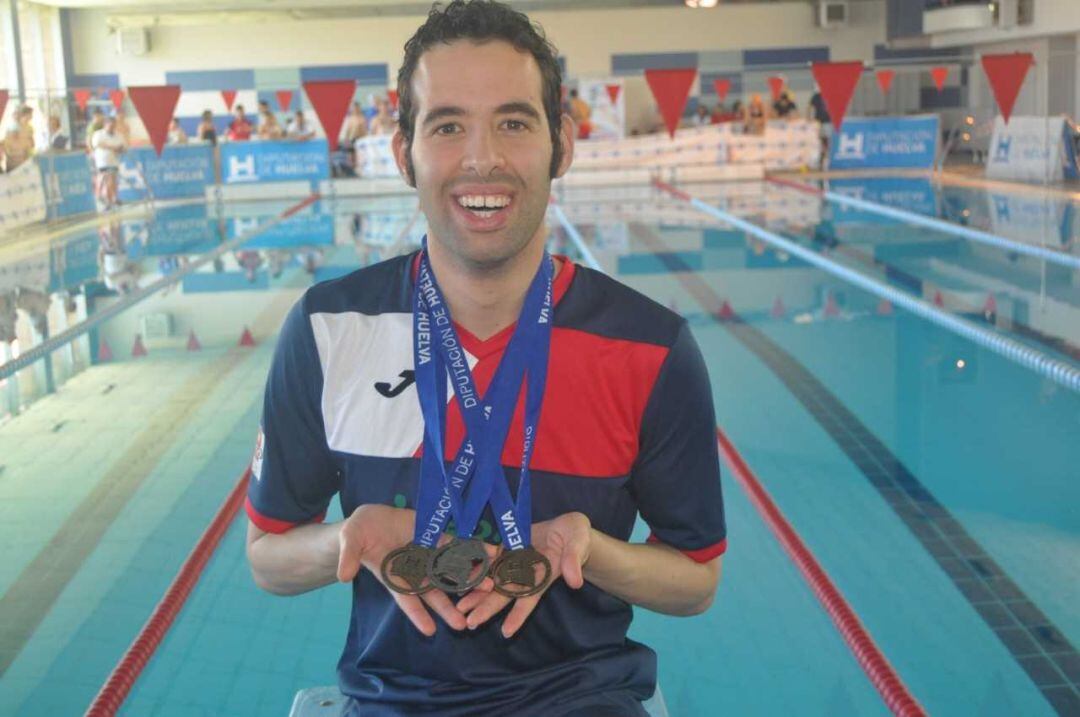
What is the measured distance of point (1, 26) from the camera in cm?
2042

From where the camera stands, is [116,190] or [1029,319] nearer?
[1029,319]

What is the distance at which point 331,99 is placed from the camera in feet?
41.8

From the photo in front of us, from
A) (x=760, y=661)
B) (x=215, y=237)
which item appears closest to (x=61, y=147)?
(x=215, y=237)

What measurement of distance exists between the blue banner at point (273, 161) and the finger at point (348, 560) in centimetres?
1654

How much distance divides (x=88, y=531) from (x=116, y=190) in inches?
495

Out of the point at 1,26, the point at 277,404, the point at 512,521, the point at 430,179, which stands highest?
the point at 1,26

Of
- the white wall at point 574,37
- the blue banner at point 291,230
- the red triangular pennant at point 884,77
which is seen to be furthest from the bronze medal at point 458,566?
the white wall at point 574,37

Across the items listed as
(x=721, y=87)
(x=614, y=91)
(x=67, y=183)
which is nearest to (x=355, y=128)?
(x=614, y=91)

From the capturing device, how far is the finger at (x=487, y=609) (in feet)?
4.87

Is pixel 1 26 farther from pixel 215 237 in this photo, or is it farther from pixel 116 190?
pixel 215 237

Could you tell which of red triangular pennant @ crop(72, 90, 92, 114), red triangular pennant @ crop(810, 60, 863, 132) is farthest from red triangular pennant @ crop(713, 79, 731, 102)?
red triangular pennant @ crop(72, 90, 92, 114)

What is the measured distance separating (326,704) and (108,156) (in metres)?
14.5

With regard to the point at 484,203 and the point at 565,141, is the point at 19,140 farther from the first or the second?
the point at 484,203

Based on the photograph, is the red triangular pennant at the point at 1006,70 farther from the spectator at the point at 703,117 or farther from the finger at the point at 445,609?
the finger at the point at 445,609
